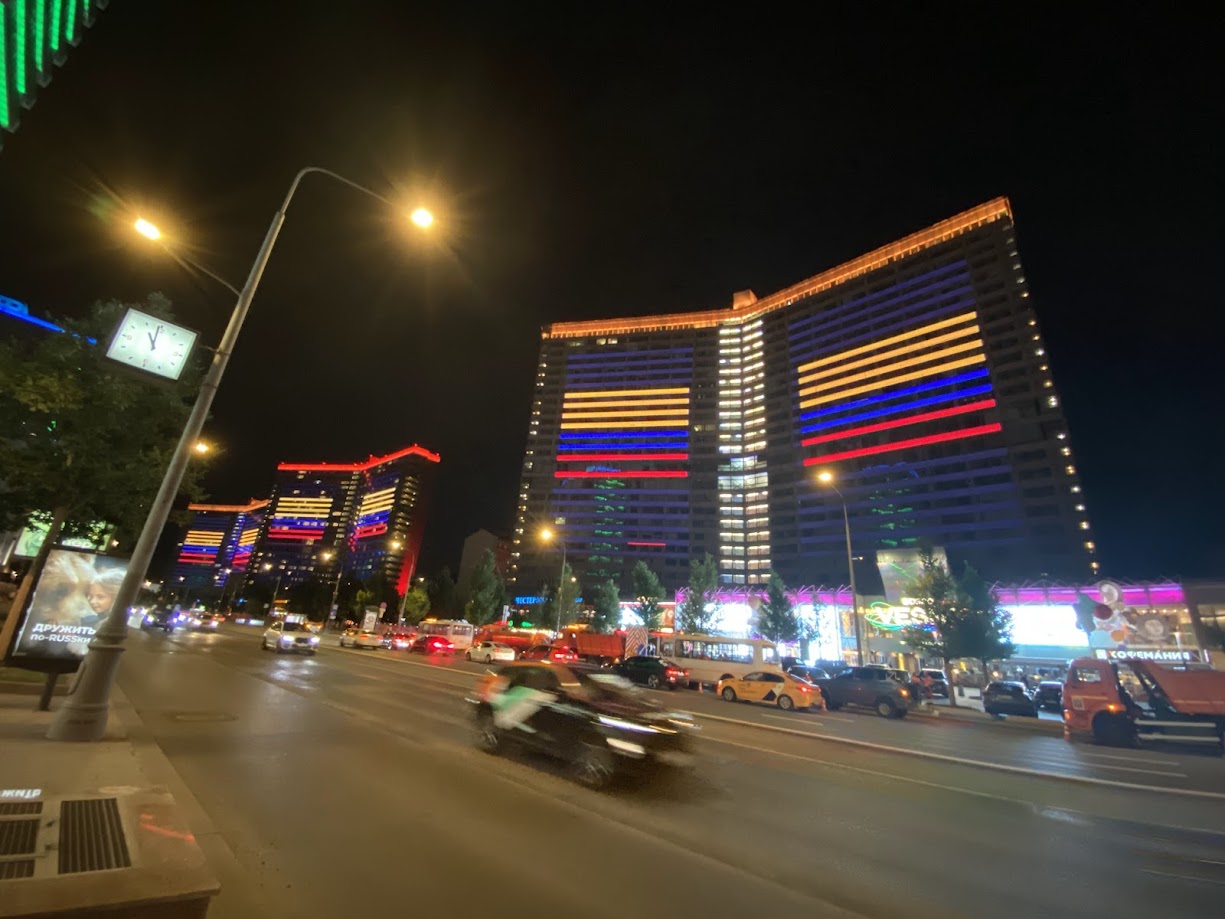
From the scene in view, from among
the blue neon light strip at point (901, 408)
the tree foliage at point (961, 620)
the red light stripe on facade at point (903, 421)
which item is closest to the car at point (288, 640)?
the tree foliage at point (961, 620)

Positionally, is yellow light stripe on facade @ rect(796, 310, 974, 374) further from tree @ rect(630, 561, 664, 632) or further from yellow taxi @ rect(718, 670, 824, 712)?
yellow taxi @ rect(718, 670, 824, 712)

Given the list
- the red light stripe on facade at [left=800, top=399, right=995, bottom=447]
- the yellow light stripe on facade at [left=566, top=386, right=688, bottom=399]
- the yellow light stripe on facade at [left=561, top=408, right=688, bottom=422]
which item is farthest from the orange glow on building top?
the red light stripe on facade at [left=800, top=399, right=995, bottom=447]

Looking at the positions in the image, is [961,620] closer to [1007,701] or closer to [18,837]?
[1007,701]

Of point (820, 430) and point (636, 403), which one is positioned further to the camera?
point (636, 403)

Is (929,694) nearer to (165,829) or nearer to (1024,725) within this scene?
(1024,725)

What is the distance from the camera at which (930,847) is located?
6.21 m

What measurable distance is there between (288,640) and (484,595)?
44.0 metres

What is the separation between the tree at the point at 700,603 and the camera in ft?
A: 191

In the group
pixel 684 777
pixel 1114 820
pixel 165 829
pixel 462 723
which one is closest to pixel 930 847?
pixel 684 777

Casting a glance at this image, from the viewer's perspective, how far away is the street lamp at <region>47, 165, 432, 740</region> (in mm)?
7504

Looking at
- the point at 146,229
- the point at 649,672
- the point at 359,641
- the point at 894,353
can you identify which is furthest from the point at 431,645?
the point at 894,353

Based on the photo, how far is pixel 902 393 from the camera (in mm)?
118688

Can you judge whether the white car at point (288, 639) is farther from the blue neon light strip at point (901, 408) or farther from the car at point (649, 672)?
the blue neon light strip at point (901, 408)

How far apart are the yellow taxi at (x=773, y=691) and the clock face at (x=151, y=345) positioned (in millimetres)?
23522
